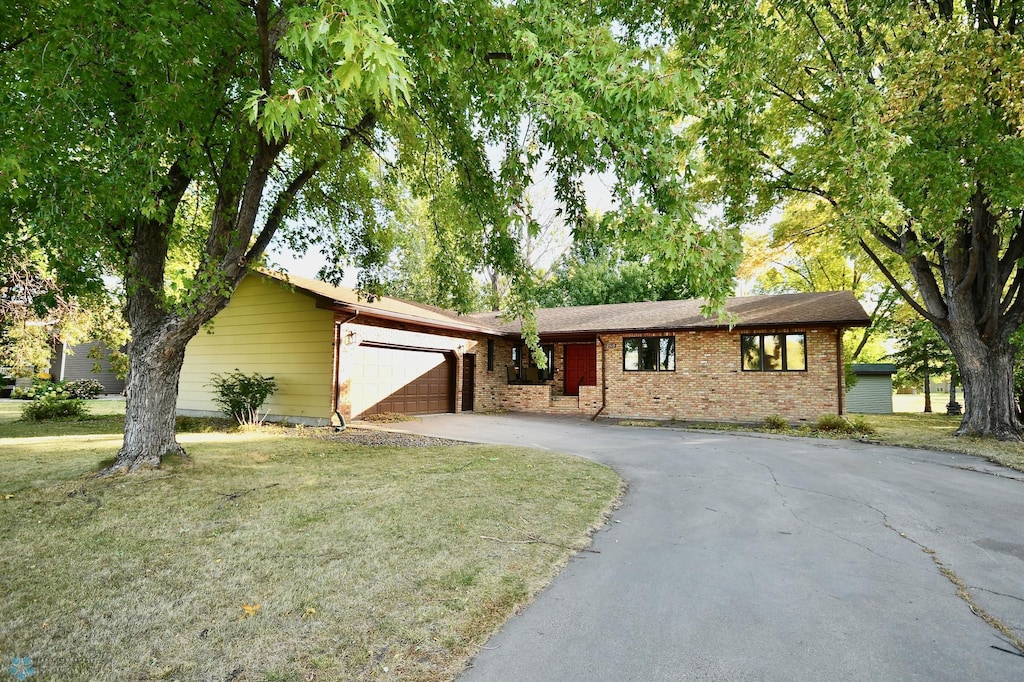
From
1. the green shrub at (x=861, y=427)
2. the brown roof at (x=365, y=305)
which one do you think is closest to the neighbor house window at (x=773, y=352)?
the green shrub at (x=861, y=427)

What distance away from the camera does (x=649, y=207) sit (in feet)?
13.3

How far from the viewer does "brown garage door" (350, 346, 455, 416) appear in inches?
544

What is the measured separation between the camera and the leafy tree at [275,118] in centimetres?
386

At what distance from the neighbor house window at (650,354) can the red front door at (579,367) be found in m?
1.87

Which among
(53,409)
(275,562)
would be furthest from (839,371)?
(53,409)

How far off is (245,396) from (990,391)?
1837 centimetres

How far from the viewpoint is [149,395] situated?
702cm

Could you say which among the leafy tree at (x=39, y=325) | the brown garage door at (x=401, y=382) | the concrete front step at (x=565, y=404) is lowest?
the concrete front step at (x=565, y=404)

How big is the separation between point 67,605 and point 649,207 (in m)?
4.85

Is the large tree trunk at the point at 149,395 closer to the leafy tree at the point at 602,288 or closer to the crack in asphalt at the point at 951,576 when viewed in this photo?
the crack in asphalt at the point at 951,576

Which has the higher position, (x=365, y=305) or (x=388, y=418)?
(x=365, y=305)

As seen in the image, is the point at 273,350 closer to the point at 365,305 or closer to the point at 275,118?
the point at 365,305

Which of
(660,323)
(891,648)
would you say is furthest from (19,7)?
(660,323)

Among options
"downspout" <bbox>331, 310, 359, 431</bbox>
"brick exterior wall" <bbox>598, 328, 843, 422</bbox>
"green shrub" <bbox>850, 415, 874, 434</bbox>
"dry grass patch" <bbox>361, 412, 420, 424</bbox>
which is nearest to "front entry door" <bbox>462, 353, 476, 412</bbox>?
"dry grass patch" <bbox>361, 412, 420, 424</bbox>
